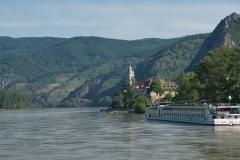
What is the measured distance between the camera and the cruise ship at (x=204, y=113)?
11100 cm

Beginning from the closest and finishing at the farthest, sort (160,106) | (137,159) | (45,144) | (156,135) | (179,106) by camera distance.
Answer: (137,159) < (45,144) < (156,135) < (179,106) < (160,106)

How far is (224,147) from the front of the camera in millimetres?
74250

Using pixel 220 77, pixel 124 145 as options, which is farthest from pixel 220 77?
pixel 124 145

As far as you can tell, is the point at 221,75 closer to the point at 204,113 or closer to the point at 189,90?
the point at 189,90

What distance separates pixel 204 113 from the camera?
387 feet

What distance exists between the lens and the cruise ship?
364 feet

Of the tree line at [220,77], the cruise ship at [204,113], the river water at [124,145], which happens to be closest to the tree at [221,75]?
the tree line at [220,77]

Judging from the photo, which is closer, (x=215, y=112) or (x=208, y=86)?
(x=215, y=112)

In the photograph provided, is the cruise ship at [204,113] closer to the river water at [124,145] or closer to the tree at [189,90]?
the river water at [124,145]

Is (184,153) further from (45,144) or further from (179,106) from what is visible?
(179,106)

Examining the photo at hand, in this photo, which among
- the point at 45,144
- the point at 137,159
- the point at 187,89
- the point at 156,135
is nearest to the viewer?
the point at 137,159

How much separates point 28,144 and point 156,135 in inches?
894

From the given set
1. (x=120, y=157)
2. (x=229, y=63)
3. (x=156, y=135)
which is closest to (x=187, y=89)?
(x=229, y=63)

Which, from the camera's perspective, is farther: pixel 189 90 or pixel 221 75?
pixel 189 90
